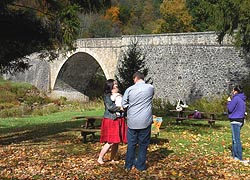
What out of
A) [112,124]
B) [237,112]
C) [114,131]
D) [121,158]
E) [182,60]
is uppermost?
[182,60]

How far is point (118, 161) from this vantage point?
7.23 m

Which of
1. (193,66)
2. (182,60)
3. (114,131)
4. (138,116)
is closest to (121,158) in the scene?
(114,131)

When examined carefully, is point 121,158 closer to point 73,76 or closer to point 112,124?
point 112,124

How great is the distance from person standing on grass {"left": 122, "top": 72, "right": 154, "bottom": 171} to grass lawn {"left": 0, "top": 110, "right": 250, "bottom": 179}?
0.29 m

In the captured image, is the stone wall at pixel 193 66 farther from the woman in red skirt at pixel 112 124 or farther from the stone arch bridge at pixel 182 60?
the woman in red skirt at pixel 112 124

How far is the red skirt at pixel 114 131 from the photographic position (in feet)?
22.6

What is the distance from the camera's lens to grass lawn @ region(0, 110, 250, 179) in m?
6.48

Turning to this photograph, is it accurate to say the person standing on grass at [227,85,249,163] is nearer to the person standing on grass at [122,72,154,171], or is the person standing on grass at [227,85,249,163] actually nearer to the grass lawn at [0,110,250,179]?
the grass lawn at [0,110,250,179]

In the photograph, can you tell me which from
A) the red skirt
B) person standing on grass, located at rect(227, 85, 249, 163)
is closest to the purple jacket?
person standing on grass, located at rect(227, 85, 249, 163)

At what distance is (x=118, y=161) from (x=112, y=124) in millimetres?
732

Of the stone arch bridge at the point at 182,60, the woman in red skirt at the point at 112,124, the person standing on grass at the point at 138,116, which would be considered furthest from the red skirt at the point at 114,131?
the stone arch bridge at the point at 182,60

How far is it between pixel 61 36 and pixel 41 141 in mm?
2837

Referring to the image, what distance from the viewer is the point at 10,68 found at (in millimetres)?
10508

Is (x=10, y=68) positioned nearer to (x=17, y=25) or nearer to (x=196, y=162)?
(x=17, y=25)
